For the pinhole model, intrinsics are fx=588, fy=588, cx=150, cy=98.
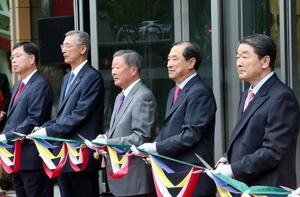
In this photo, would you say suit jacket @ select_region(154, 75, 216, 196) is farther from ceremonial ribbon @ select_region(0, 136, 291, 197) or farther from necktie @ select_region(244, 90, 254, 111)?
necktie @ select_region(244, 90, 254, 111)

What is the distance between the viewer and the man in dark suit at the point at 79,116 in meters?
5.29

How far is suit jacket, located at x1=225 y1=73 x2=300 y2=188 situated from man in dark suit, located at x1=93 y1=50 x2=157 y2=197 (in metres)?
1.14

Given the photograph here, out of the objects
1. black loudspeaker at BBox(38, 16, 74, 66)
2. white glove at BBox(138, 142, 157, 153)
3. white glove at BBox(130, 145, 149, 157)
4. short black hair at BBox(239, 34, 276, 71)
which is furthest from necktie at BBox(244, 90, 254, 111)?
black loudspeaker at BBox(38, 16, 74, 66)


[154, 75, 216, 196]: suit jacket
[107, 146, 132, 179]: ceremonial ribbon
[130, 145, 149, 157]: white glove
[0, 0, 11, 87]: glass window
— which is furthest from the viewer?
[0, 0, 11, 87]: glass window

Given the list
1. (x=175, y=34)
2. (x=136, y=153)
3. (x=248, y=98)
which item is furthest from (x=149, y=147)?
(x=175, y=34)

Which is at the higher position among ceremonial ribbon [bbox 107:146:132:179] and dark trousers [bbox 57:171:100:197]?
ceremonial ribbon [bbox 107:146:132:179]

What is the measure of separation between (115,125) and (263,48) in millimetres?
1644

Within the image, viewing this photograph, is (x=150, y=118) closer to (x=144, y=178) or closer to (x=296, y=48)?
(x=144, y=178)

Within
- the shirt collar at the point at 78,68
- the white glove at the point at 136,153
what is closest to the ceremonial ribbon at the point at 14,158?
the shirt collar at the point at 78,68

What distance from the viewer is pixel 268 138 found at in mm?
3521

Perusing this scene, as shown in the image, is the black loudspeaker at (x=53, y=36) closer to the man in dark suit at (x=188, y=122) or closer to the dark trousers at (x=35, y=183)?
the dark trousers at (x=35, y=183)

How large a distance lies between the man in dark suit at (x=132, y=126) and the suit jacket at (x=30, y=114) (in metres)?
1.08

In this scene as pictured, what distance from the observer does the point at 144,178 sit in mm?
4797

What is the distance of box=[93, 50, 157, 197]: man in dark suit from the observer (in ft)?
15.5
